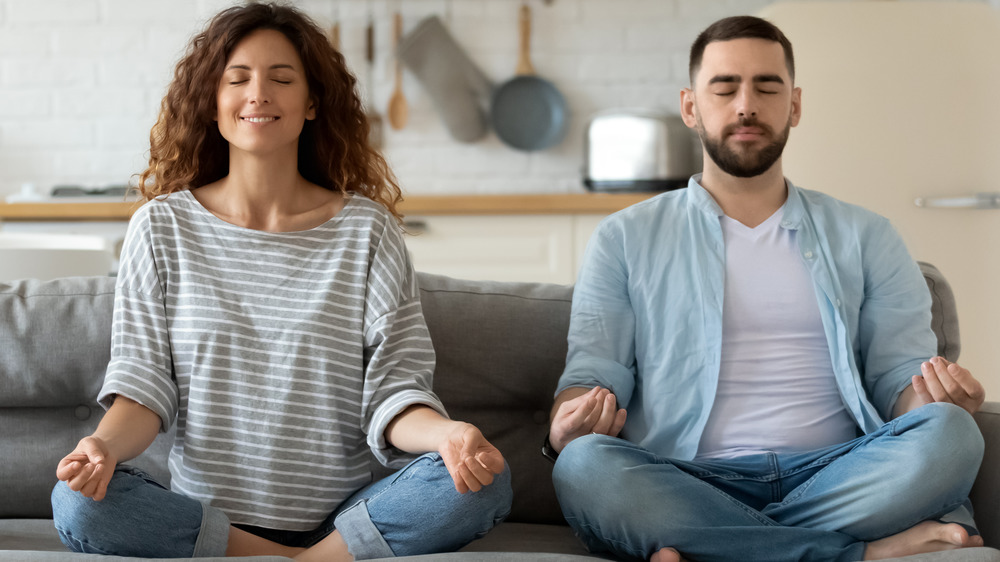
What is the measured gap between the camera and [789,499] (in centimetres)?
143

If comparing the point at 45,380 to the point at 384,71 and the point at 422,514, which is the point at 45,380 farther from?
the point at 384,71

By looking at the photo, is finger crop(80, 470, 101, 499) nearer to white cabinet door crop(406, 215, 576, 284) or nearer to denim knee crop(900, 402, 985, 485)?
denim knee crop(900, 402, 985, 485)

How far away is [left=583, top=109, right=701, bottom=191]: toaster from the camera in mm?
3172

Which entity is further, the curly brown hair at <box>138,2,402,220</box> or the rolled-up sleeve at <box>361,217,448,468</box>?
the curly brown hair at <box>138,2,402,220</box>

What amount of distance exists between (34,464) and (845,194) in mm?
2317

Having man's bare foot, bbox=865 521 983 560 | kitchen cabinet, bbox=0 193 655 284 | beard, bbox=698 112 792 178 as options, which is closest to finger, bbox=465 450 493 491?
man's bare foot, bbox=865 521 983 560

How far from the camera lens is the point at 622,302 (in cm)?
165

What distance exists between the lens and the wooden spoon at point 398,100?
3691 mm

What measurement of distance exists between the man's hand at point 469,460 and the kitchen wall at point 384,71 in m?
2.52

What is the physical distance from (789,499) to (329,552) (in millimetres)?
647

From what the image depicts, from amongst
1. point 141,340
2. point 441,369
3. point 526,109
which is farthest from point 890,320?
point 526,109

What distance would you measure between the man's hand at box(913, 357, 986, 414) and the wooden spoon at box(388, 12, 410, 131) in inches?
101

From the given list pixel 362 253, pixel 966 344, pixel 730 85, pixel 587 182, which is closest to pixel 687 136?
pixel 587 182

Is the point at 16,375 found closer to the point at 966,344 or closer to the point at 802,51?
the point at 802,51
